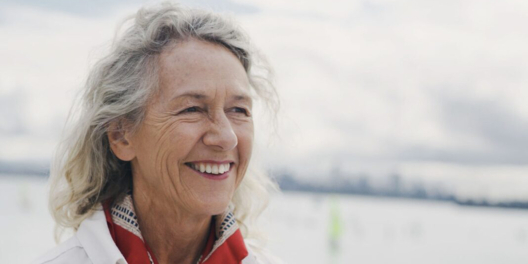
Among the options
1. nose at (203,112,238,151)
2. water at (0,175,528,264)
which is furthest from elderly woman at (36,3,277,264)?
water at (0,175,528,264)

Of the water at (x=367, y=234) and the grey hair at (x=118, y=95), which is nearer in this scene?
the grey hair at (x=118, y=95)

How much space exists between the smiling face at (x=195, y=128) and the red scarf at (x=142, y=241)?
0.15m

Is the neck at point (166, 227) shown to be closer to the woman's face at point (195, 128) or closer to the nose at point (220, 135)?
the woman's face at point (195, 128)

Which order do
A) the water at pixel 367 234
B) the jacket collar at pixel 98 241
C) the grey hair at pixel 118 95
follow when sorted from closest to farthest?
the jacket collar at pixel 98 241 < the grey hair at pixel 118 95 < the water at pixel 367 234

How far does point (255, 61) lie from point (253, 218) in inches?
24.0

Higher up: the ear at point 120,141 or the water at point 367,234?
the ear at point 120,141

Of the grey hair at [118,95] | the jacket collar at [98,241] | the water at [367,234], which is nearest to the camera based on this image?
the jacket collar at [98,241]

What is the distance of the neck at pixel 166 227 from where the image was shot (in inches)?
72.6

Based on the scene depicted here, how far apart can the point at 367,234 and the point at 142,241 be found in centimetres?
2485

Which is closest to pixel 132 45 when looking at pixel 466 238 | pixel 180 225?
pixel 180 225

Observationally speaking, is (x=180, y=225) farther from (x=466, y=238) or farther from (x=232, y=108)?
(x=466, y=238)

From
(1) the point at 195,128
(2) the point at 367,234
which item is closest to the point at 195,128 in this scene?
(1) the point at 195,128

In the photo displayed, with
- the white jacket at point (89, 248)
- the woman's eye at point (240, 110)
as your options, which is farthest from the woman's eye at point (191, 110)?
the white jacket at point (89, 248)

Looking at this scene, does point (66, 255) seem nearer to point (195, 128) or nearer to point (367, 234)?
point (195, 128)
